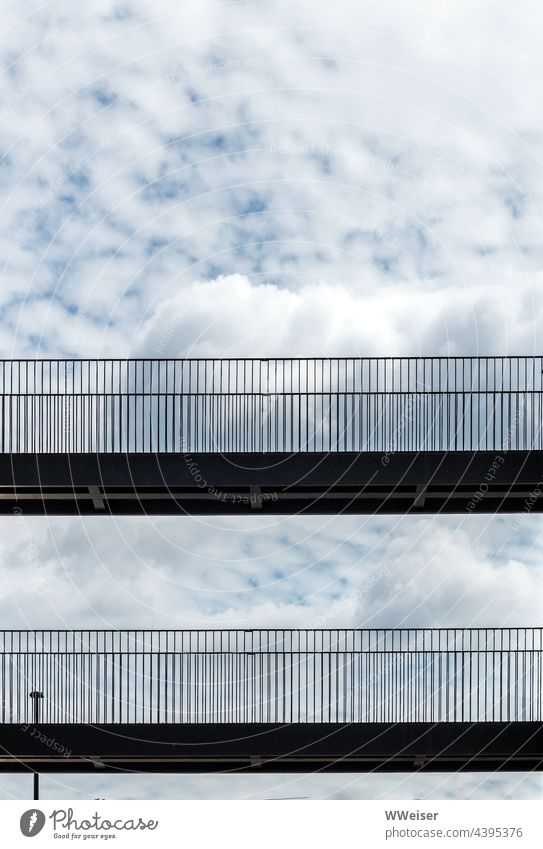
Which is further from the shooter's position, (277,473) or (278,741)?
(278,741)

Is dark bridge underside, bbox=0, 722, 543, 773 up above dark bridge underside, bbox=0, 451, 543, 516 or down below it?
below

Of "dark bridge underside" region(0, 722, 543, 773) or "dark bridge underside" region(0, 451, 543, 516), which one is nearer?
"dark bridge underside" region(0, 451, 543, 516)

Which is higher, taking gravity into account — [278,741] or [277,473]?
[277,473]

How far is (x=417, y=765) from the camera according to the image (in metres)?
26.0

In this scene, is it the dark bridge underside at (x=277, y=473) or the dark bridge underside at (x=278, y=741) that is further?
the dark bridge underside at (x=278, y=741)

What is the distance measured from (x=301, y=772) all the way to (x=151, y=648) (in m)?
3.93

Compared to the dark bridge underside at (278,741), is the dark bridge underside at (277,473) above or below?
above

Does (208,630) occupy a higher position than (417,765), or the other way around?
(208,630)
